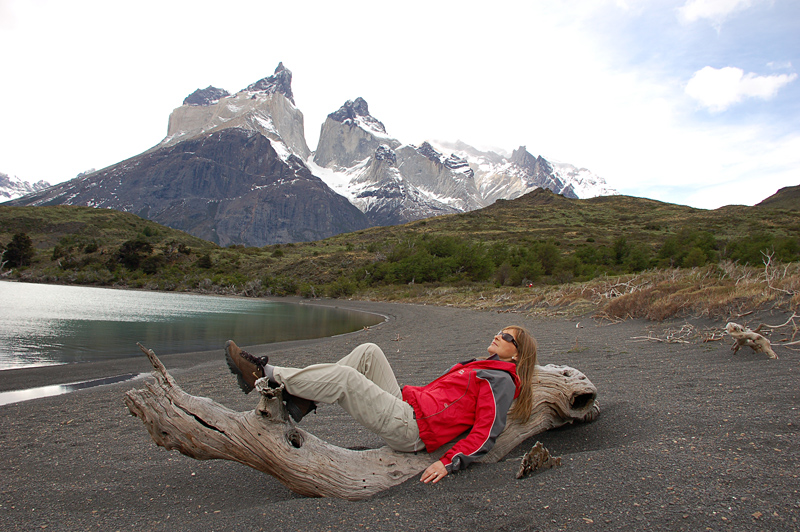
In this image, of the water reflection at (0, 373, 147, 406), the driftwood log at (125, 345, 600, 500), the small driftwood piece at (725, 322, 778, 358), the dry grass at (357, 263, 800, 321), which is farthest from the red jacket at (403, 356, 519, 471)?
the water reflection at (0, 373, 147, 406)

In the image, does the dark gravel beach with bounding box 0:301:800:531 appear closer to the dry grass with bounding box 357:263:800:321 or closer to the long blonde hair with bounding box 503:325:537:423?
the long blonde hair with bounding box 503:325:537:423

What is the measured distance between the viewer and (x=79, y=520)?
3055 millimetres

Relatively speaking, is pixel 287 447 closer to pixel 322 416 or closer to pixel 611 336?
pixel 322 416

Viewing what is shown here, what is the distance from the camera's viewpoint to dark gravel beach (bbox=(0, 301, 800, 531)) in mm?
2357

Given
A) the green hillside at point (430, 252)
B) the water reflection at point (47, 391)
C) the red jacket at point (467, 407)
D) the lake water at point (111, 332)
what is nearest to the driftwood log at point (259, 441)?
the red jacket at point (467, 407)

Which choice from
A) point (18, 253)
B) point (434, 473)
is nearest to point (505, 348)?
point (434, 473)

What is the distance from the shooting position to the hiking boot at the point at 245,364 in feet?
9.86

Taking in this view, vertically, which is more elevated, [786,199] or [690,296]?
[786,199]

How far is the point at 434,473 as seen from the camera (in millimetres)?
3037

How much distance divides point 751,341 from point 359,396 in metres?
5.75

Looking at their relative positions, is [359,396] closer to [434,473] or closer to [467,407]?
[434,473]

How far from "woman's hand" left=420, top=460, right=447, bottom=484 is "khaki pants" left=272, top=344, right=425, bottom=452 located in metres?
0.28

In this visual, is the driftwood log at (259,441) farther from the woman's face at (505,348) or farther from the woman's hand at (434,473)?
the woman's face at (505,348)

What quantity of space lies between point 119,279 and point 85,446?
66.2 meters
